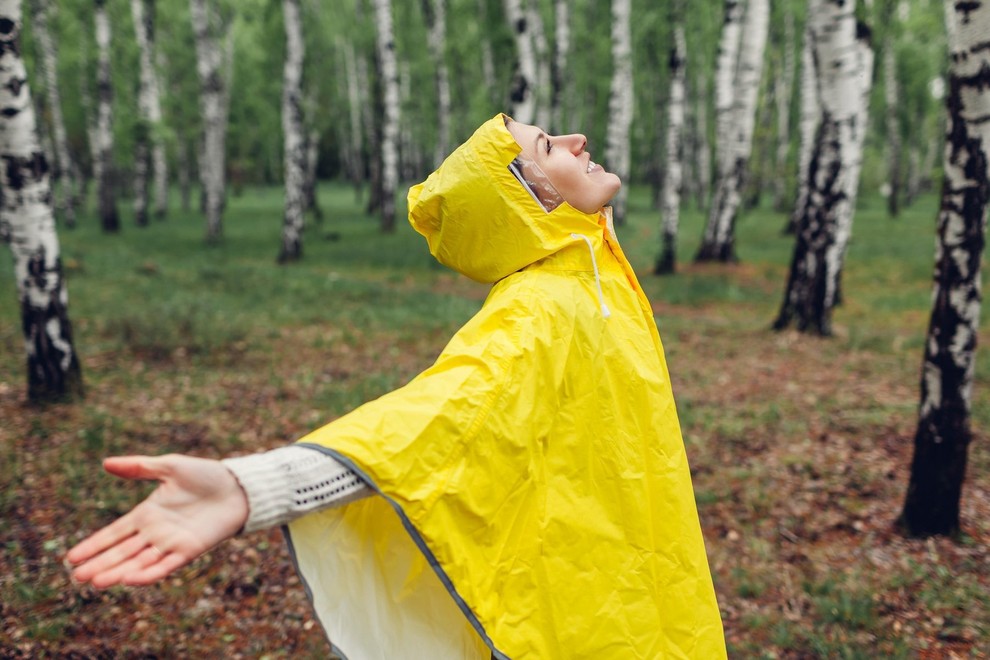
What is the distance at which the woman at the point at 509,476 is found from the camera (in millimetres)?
1499

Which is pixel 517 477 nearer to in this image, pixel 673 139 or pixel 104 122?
pixel 673 139

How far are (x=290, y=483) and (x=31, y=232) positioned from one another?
20.6 ft

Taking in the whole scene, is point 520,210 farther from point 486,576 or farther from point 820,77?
point 820,77

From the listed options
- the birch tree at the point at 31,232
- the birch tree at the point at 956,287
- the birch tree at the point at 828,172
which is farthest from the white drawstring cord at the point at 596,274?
the birch tree at the point at 828,172

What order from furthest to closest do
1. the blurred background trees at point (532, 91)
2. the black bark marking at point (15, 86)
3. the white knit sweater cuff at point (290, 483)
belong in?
the blurred background trees at point (532, 91)
the black bark marking at point (15, 86)
the white knit sweater cuff at point (290, 483)

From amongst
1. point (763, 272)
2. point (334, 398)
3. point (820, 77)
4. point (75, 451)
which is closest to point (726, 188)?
point (763, 272)

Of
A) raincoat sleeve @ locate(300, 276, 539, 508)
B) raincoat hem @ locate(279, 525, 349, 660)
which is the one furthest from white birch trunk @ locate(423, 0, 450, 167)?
raincoat hem @ locate(279, 525, 349, 660)

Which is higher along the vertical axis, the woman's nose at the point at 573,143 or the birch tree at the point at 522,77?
the birch tree at the point at 522,77

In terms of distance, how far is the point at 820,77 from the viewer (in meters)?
8.88

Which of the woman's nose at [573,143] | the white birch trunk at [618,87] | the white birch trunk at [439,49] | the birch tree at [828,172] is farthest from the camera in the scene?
the white birch trunk at [439,49]

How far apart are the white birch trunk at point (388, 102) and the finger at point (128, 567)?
18.8 m

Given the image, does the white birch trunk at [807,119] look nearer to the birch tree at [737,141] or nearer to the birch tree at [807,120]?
the birch tree at [807,120]

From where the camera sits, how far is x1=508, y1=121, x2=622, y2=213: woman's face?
2014 millimetres

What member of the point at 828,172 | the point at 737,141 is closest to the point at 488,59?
the point at 737,141
